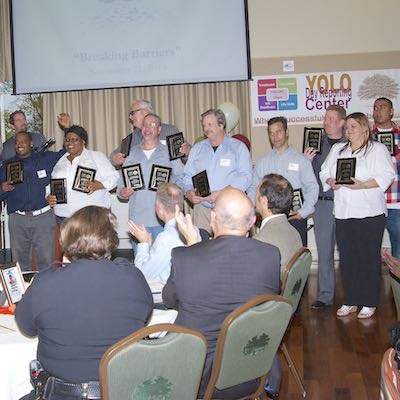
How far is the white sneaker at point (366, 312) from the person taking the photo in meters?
5.27

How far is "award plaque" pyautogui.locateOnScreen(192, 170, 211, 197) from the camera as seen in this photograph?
518 cm

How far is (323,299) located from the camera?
571cm

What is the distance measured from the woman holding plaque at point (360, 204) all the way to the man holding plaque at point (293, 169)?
154 mm

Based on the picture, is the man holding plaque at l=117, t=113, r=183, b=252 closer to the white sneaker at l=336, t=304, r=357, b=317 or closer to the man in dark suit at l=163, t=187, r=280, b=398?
the white sneaker at l=336, t=304, r=357, b=317

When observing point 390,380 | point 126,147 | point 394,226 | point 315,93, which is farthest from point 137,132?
point 390,380

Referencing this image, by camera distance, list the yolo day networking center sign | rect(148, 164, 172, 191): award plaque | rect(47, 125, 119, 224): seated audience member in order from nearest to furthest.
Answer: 1. rect(148, 164, 172, 191): award plaque
2. rect(47, 125, 119, 224): seated audience member
3. the yolo day networking center sign

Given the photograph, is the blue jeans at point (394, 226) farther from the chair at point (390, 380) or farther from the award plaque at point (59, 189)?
the chair at point (390, 380)

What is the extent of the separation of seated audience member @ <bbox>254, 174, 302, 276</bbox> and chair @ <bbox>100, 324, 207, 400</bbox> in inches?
58.0

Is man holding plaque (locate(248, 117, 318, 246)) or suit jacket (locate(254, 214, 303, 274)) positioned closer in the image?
suit jacket (locate(254, 214, 303, 274))

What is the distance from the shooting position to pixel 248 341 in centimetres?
261

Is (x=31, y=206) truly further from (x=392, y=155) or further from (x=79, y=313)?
(x=79, y=313)

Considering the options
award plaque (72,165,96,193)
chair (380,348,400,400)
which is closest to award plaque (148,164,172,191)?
award plaque (72,165,96,193)

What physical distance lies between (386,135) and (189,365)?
4.02 meters

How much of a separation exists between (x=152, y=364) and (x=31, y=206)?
3995mm
